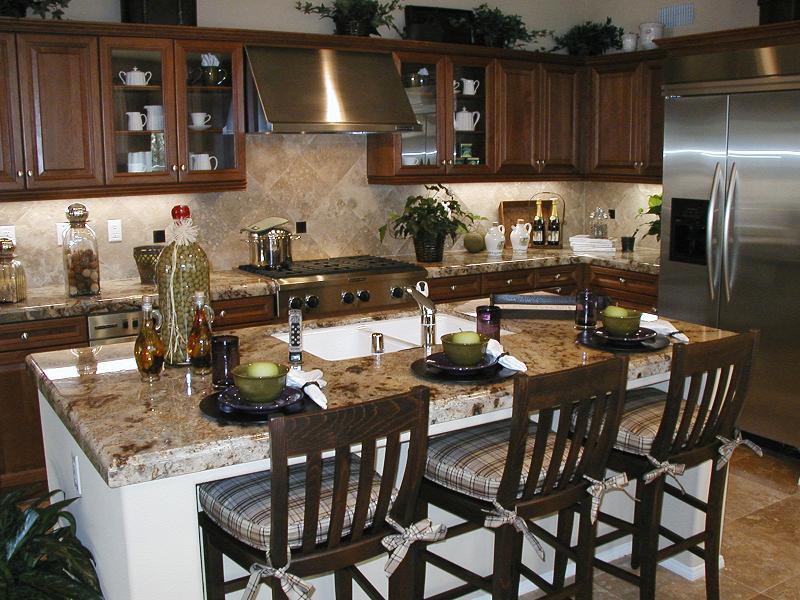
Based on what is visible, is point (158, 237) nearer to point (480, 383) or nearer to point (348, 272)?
point (348, 272)

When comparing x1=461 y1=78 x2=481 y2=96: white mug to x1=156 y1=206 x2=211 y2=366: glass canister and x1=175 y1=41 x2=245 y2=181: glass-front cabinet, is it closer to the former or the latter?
x1=175 y1=41 x2=245 y2=181: glass-front cabinet

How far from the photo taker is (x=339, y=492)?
6.55 feet

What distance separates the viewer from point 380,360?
9.26 feet

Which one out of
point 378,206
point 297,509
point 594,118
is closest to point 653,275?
point 594,118

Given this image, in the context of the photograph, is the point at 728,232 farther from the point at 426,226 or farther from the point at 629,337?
the point at 629,337

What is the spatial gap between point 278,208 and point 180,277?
2.72 m

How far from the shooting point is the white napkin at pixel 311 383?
2.30 metres

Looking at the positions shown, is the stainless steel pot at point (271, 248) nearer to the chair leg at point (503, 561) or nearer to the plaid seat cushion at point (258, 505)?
the plaid seat cushion at point (258, 505)

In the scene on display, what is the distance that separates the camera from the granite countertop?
2.05 meters

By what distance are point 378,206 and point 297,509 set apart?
12.6 ft

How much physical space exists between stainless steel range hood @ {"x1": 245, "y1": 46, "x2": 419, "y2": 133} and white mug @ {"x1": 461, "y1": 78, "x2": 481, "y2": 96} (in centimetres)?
56

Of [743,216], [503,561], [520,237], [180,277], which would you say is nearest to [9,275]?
[180,277]

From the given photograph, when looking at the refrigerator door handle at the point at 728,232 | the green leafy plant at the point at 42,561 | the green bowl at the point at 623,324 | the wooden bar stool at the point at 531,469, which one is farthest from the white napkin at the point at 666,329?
the green leafy plant at the point at 42,561

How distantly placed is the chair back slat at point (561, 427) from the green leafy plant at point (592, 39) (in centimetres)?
430
